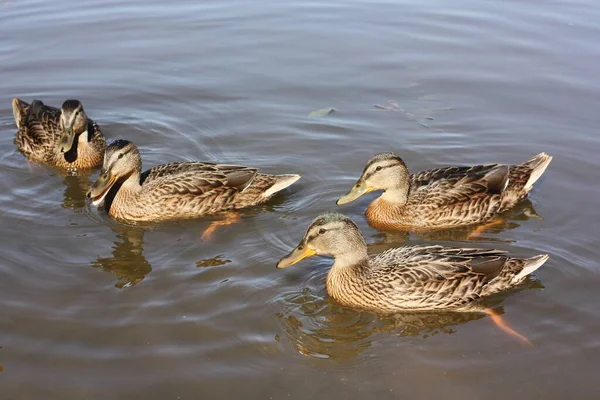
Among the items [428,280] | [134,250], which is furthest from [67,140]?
[428,280]

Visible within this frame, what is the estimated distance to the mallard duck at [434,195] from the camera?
8.64 m

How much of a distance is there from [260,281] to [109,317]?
1390 mm

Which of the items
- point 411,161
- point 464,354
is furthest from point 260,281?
point 411,161

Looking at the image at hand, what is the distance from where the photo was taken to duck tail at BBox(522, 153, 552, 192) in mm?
8977

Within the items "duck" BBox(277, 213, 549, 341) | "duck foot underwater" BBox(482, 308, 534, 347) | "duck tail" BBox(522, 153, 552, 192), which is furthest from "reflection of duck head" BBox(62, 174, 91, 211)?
"duck tail" BBox(522, 153, 552, 192)

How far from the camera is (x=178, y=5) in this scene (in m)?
15.4

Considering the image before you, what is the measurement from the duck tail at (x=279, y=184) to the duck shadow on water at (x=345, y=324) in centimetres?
192

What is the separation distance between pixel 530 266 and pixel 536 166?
2.22m

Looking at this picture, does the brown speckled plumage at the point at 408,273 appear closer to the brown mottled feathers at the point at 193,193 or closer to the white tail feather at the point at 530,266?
the white tail feather at the point at 530,266

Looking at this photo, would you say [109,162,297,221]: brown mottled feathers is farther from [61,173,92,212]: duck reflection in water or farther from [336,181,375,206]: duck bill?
[336,181,375,206]: duck bill

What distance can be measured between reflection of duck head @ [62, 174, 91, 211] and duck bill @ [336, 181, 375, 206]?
2.85 meters

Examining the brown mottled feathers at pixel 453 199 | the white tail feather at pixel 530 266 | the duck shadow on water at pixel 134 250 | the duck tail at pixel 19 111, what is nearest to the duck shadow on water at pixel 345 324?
the white tail feather at pixel 530 266

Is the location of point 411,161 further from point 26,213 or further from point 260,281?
point 26,213

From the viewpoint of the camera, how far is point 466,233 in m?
8.58
